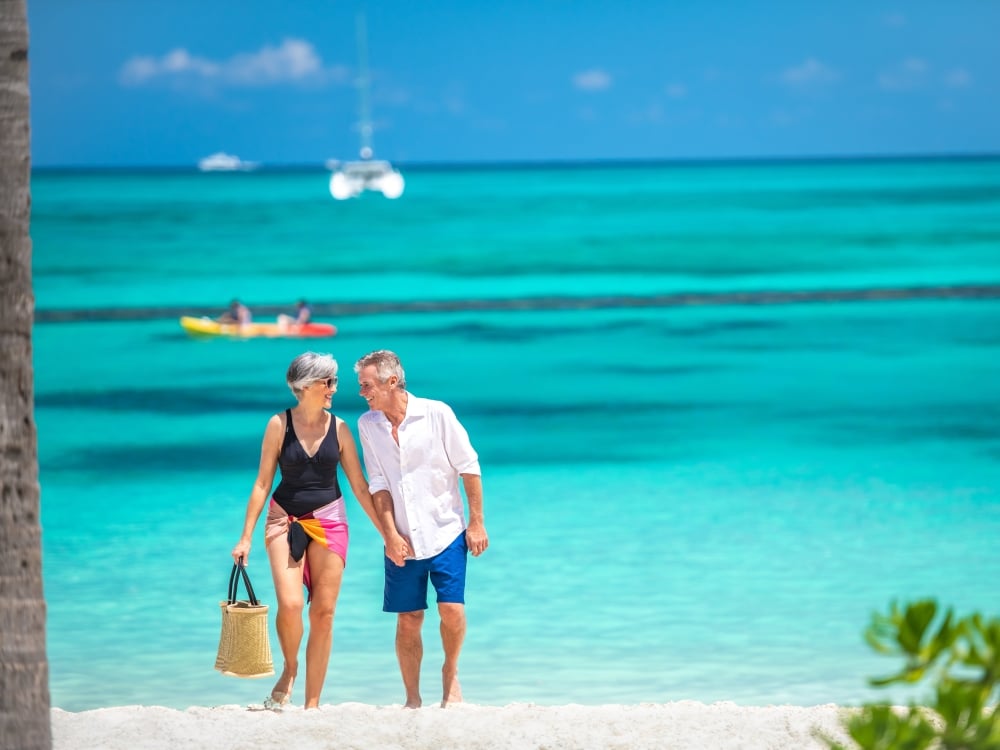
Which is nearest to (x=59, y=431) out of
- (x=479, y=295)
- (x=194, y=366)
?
(x=194, y=366)

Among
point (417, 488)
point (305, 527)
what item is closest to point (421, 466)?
point (417, 488)

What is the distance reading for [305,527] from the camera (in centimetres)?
581

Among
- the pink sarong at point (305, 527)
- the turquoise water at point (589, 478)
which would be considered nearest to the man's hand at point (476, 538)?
the pink sarong at point (305, 527)

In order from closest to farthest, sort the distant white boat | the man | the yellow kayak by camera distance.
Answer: the man
the yellow kayak
the distant white boat

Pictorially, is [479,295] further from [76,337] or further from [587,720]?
[587,720]

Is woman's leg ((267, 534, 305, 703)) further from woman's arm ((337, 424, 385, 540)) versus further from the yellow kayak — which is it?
the yellow kayak

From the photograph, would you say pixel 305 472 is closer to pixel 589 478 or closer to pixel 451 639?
pixel 451 639

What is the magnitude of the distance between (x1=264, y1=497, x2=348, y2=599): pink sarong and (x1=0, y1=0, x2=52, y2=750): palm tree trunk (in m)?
A: 2.00

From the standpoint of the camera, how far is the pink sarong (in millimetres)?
5805

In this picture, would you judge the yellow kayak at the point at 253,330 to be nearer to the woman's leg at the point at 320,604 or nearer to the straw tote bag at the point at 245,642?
the woman's leg at the point at 320,604

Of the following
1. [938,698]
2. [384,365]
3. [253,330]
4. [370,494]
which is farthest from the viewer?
[253,330]

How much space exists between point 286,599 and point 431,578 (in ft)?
1.84

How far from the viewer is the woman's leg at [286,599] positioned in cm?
581

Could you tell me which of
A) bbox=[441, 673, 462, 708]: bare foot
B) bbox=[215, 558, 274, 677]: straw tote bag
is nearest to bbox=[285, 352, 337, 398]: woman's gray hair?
bbox=[215, 558, 274, 677]: straw tote bag
